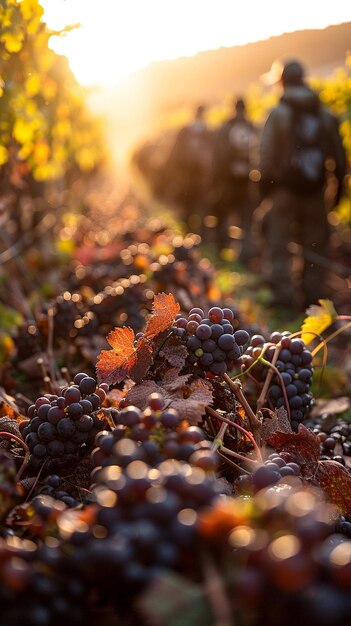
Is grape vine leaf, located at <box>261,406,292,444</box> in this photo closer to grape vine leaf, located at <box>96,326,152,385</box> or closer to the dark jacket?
grape vine leaf, located at <box>96,326,152,385</box>

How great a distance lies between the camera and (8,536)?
1102mm

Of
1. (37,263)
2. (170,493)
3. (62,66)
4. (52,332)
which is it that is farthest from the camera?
(62,66)

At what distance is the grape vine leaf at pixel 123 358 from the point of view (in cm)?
153

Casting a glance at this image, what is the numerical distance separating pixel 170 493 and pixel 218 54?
319ft

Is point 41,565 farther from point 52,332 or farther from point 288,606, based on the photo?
point 52,332

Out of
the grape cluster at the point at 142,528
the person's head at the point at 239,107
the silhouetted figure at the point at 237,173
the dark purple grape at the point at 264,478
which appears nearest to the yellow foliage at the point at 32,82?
the dark purple grape at the point at 264,478

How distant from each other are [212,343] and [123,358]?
24 centimetres

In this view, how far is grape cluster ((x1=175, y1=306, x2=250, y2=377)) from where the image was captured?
153 cm

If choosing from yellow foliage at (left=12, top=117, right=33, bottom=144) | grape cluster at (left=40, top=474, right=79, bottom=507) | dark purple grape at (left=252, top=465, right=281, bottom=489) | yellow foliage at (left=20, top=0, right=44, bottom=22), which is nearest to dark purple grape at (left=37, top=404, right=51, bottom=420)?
grape cluster at (left=40, top=474, right=79, bottom=507)

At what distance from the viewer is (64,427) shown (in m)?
1.41

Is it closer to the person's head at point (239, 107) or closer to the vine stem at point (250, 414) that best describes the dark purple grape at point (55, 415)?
the vine stem at point (250, 414)

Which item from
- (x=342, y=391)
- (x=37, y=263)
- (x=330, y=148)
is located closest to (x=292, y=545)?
(x=342, y=391)

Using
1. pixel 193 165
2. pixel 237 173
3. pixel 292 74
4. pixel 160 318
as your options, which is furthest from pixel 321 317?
pixel 193 165

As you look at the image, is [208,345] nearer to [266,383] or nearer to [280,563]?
[266,383]
